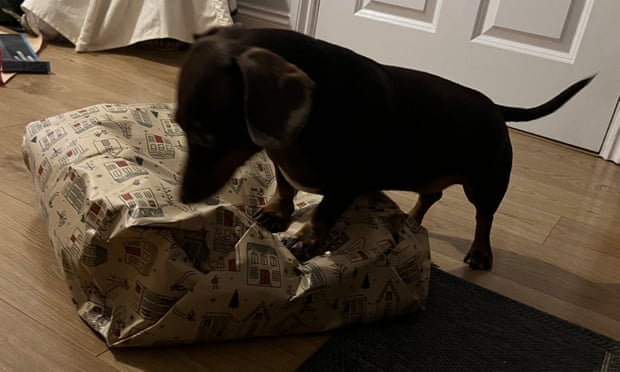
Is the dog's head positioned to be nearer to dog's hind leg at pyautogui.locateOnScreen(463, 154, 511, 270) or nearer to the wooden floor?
the wooden floor

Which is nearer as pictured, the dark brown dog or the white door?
the dark brown dog

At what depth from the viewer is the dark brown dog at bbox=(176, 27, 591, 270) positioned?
3.37ft

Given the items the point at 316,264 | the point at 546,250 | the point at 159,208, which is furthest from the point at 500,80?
the point at 159,208

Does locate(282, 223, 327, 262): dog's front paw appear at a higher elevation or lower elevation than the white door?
lower

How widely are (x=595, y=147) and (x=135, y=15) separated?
194cm

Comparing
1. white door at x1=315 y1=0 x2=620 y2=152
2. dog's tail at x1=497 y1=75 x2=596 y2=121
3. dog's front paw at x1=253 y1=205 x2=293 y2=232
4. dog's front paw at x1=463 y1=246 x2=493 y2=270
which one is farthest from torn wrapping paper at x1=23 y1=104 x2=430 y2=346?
white door at x1=315 y1=0 x2=620 y2=152

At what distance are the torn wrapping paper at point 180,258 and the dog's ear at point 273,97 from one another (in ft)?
0.69

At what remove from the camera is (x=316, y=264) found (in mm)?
1174

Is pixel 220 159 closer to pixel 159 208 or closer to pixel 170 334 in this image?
pixel 159 208

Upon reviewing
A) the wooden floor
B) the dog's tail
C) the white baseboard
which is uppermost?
the dog's tail

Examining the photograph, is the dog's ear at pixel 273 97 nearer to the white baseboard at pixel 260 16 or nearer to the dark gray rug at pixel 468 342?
the dark gray rug at pixel 468 342

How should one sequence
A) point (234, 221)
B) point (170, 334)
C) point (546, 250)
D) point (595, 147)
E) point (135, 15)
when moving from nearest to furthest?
1. point (170, 334)
2. point (234, 221)
3. point (546, 250)
4. point (595, 147)
5. point (135, 15)

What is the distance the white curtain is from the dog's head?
1705mm

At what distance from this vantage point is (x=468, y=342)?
1.23 m
